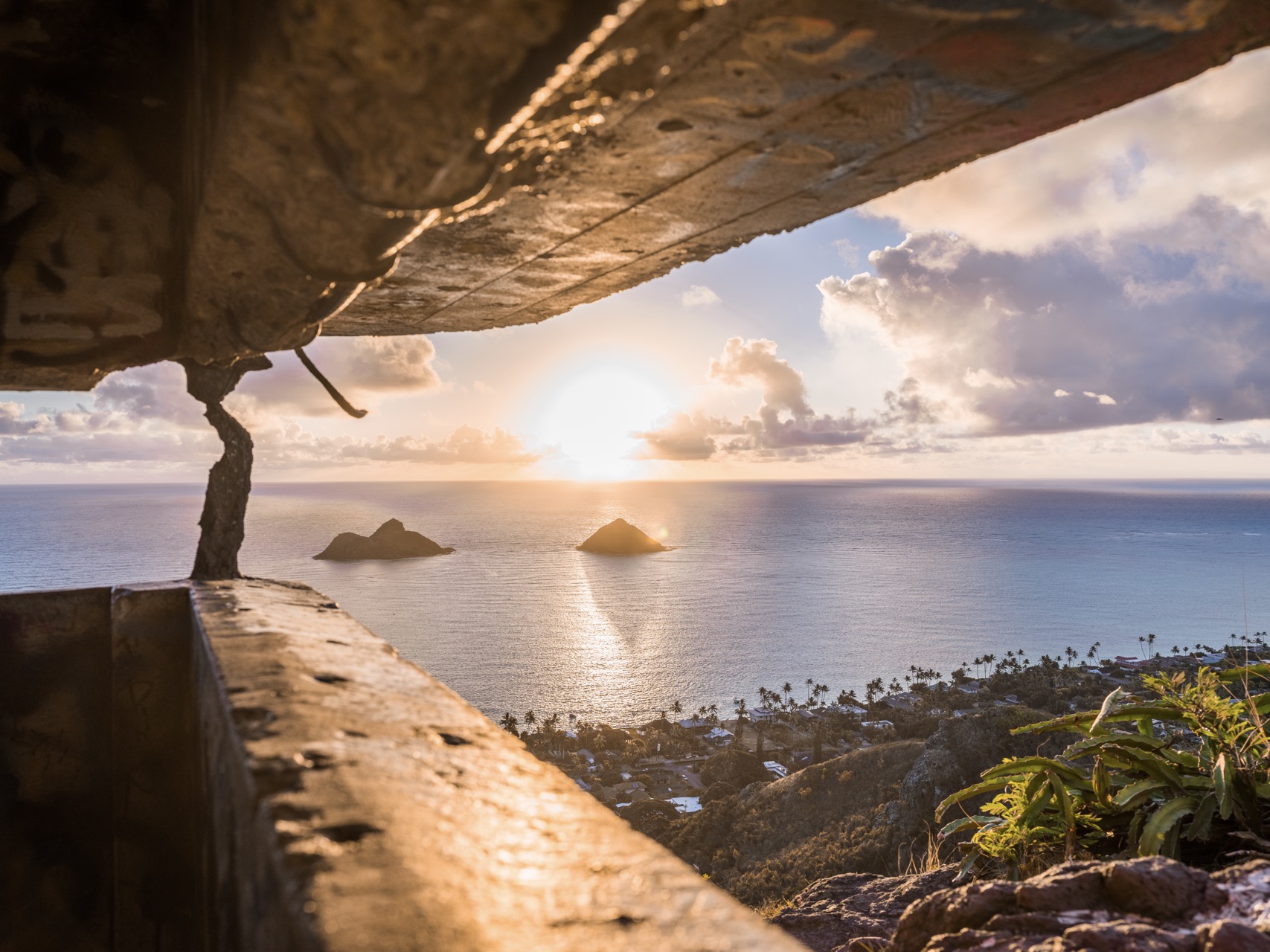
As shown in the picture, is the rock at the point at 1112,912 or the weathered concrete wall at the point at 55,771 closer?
the rock at the point at 1112,912

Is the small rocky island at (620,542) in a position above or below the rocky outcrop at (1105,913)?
below

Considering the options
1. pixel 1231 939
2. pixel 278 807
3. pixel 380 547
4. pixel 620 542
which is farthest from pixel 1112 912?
pixel 620 542

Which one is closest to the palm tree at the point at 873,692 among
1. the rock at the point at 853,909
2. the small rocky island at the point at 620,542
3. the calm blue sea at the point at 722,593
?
the calm blue sea at the point at 722,593

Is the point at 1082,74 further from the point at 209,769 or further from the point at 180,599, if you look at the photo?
the point at 180,599

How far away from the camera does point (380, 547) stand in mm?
106500

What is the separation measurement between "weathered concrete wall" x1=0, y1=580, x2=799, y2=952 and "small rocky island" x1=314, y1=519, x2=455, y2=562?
106647 millimetres

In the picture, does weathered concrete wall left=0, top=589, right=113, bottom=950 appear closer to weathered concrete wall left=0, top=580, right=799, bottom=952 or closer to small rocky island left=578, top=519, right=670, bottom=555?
weathered concrete wall left=0, top=580, right=799, bottom=952

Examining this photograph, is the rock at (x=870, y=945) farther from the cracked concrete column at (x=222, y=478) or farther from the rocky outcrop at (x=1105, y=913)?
the cracked concrete column at (x=222, y=478)

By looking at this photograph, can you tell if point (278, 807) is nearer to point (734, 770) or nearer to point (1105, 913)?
point (1105, 913)

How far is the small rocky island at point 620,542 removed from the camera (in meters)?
121

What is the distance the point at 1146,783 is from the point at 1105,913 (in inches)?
38.6

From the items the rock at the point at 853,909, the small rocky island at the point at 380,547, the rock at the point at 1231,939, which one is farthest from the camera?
the small rocky island at the point at 380,547

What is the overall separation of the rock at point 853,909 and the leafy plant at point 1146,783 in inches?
9.6

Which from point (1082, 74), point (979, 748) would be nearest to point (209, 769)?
point (1082, 74)
